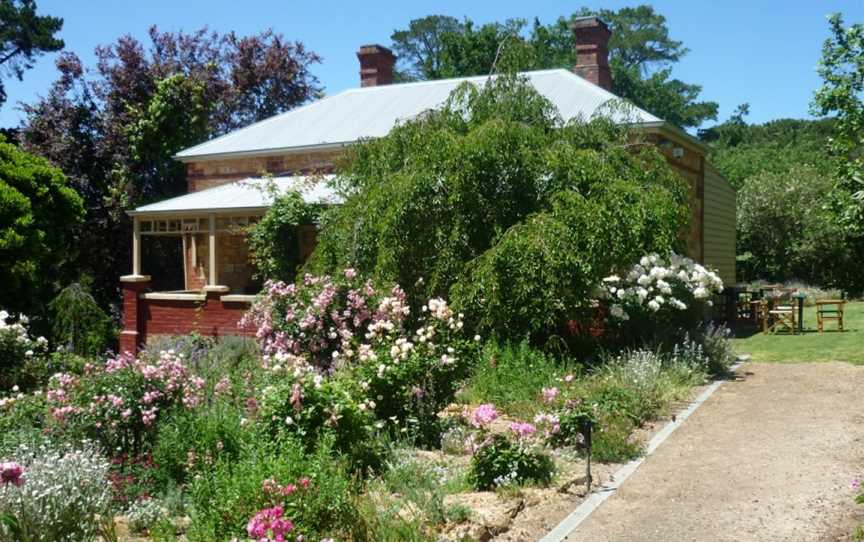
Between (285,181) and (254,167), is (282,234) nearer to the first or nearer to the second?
(285,181)

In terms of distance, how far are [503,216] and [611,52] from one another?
4746 cm

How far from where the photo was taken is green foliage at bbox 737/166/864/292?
103ft

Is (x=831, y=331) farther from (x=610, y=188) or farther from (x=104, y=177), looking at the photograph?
(x=104, y=177)

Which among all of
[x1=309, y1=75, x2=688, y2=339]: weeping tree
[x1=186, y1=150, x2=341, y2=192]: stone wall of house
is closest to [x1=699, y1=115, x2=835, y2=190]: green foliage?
[x1=186, y1=150, x2=341, y2=192]: stone wall of house

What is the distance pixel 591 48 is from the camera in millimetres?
21562

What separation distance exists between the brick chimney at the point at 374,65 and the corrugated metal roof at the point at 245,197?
613 centimetres

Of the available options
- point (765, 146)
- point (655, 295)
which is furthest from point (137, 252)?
point (765, 146)

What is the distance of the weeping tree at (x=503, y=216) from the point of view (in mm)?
11359

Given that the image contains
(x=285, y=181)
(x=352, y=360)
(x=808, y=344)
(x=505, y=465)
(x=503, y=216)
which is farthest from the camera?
(x=285, y=181)

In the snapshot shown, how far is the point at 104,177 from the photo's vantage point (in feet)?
85.2

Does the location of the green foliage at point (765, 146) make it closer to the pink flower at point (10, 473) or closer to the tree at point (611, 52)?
the tree at point (611, 52)

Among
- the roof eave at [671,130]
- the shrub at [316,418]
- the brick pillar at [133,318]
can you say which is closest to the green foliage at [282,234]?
the brick pillar at [133,318]

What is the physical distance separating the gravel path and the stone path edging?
6 cm

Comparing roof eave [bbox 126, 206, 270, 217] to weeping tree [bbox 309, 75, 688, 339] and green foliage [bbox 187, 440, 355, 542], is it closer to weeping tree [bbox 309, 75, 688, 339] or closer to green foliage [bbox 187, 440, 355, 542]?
weeping tree [bbox 309, 75, 688, 339]
